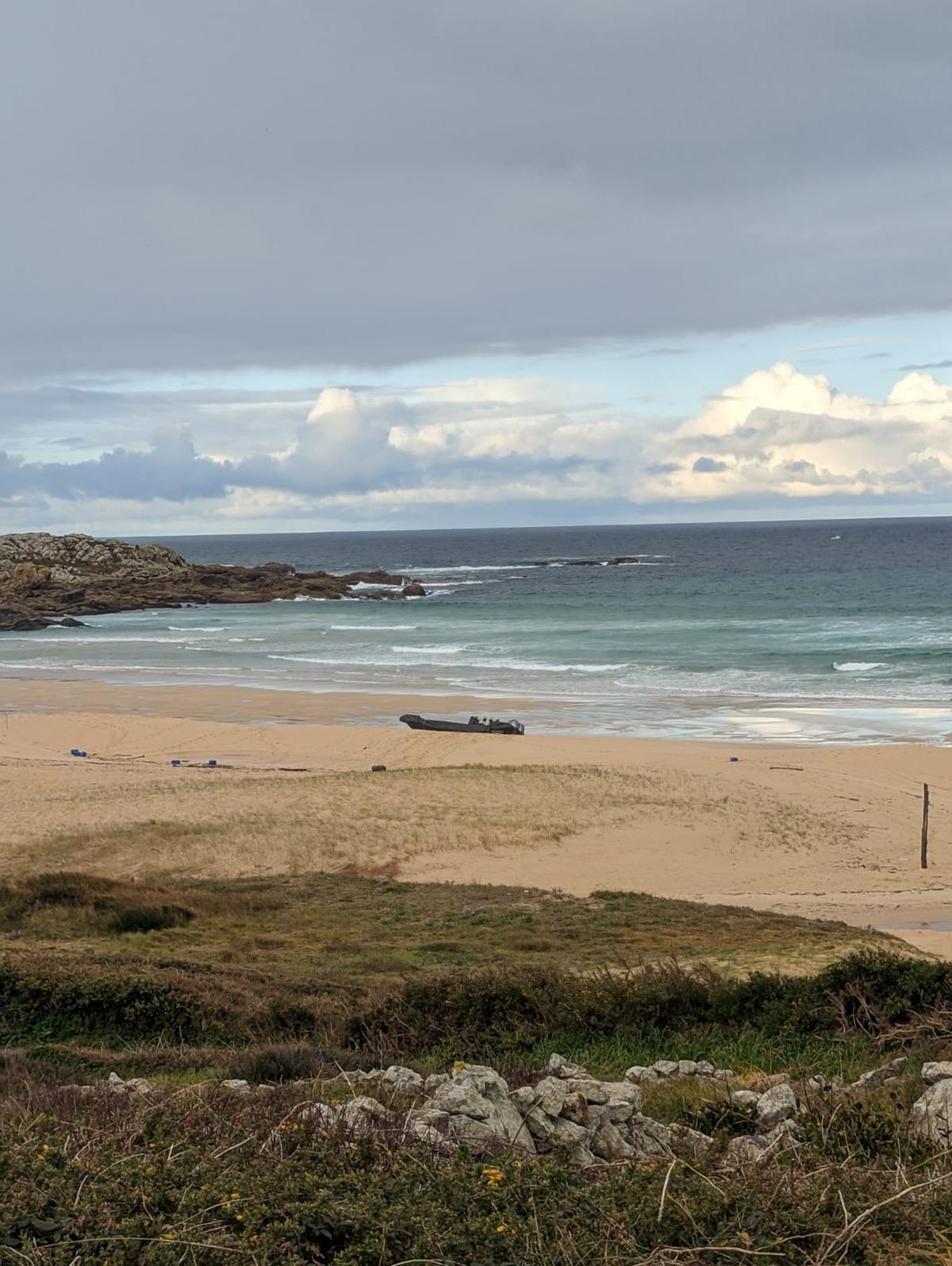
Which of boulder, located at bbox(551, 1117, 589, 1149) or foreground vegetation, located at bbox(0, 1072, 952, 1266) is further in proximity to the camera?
boulder, located at bbox(551, 1117, 589, 1149)

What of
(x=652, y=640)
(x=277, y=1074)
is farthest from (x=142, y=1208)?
(x=652, y=640)

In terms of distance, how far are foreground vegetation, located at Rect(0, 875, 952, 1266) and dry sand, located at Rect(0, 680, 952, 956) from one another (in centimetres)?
239

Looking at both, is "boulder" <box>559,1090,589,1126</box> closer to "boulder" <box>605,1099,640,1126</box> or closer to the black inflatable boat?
"boulder" <box>605,1099,640,1126</box>

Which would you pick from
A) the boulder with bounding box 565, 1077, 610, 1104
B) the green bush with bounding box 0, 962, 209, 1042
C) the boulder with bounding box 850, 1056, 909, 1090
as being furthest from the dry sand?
the boulder with bounding box 565, 1077, 610, 1104

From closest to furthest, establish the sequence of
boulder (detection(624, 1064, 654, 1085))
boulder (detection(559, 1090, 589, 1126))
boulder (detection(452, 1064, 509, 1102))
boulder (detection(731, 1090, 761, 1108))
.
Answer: boulder (detection(559, 1090, 589, 1126)) < boulder (detection(452, 1064, 509, 1102)) < boulder (detection(731, 1090, 761, 1108)) < boulder (detection(624, 1064, 654, 1085))

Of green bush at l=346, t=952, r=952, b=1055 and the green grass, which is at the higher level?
green bush at l=346, t=952, r=952, b=1055

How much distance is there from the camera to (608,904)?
15.9 meters

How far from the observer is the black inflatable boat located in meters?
33.6

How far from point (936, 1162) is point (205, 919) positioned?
10.7 meters

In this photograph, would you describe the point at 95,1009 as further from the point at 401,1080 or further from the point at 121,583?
the point at 121,583

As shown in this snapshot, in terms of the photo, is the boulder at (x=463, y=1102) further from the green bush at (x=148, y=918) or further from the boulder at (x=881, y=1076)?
the green bush at (x=148, y=918)

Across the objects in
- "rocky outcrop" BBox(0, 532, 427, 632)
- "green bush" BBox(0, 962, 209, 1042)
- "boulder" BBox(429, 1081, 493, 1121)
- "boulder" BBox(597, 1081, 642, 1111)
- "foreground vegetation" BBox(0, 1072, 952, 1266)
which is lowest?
"green bush" BBox(0, 962, 209, 1042)

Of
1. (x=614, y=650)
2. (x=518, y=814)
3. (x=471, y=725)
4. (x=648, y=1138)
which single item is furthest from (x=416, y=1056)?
(x=614, y=650)

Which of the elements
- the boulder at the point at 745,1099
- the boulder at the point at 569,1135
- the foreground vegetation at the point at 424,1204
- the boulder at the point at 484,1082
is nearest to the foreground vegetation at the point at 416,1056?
the foreground vegetation at the point at 424,1204
